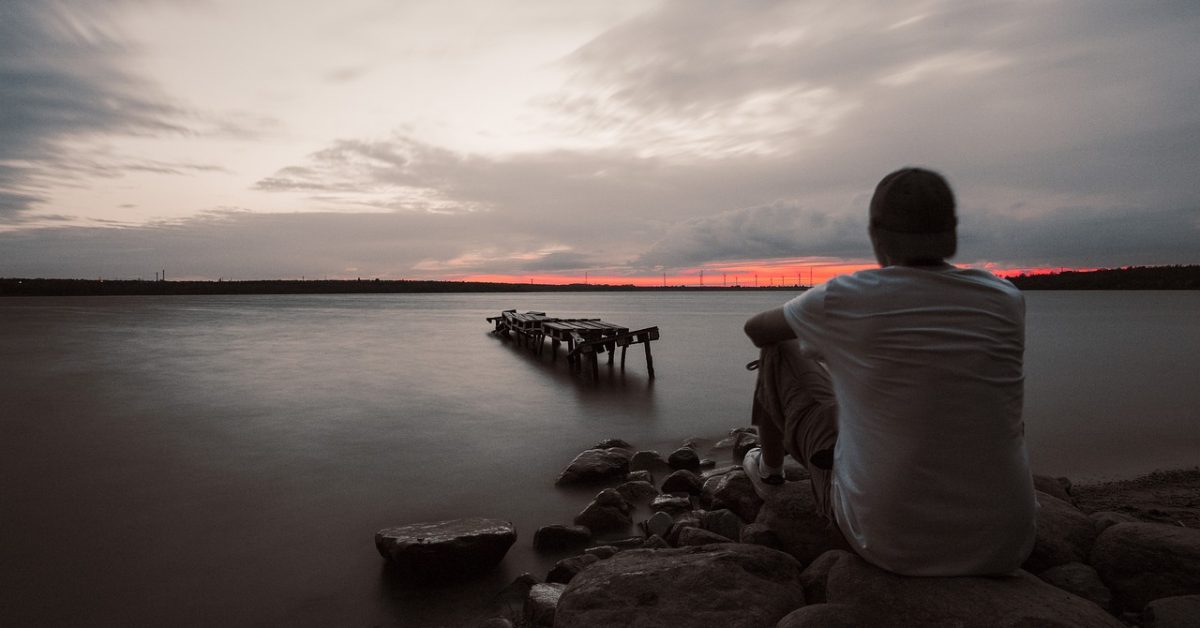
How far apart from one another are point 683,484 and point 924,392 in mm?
4404

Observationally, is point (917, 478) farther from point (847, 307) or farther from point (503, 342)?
point (503, 342)

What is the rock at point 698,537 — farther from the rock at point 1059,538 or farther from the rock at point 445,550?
the rock at point 1059,538

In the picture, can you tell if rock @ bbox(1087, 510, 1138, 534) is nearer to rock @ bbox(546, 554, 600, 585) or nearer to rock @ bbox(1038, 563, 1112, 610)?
rock @ bbox(1038, 563, 1112, 610)

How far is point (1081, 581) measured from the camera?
323cm

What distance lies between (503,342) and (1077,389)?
18.7m

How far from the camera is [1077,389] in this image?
1425 cm

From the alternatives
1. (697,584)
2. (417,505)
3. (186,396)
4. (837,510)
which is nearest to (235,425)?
(186,396)

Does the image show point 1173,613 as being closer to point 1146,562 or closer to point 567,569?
point 1146,562

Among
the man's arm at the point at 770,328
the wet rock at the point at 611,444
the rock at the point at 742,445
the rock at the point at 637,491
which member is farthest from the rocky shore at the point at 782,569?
the wet rock at the point at 611,444

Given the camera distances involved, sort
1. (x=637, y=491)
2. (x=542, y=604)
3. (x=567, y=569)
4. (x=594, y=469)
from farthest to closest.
Answer: (x=594, y=469) → (x=637, y=491) → (x=567, y=569) → (x=542, y=604)

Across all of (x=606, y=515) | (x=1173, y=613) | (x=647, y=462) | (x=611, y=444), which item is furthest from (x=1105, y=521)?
(x=611, y=444)

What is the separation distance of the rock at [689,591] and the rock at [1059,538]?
1318 millimetres

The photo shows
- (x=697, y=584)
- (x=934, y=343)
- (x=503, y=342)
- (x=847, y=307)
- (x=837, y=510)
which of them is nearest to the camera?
(x=934, y=343)

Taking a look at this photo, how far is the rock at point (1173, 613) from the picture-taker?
2.64m
